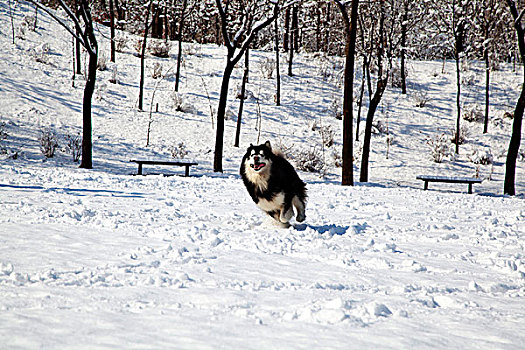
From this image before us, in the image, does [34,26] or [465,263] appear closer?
[465,263]

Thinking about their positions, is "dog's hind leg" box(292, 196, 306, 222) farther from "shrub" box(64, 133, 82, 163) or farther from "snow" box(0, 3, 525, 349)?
"shrub" box(64, 133, 82, 163)

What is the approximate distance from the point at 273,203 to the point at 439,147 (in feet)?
65.6

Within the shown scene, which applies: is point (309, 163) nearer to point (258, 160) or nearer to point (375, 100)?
point (375, 100)

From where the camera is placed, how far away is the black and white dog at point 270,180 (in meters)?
5.66

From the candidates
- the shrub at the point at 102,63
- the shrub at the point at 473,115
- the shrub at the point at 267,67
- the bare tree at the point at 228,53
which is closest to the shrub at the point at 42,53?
the shrub at the point at 102,63

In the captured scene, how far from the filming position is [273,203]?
226 inches

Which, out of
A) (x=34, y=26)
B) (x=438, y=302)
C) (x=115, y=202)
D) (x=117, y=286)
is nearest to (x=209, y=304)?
(x=117, y=286)

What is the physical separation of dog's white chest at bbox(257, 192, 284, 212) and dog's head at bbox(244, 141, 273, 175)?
40 centimetres

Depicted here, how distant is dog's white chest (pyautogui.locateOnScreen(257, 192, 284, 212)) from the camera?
5.72 metres

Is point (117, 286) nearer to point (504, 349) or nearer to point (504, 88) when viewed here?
point (504, 349)

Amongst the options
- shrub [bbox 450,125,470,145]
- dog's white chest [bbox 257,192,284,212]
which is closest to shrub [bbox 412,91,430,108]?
shrub [bbox 450,125,470,145]

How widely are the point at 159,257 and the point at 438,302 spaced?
253cm

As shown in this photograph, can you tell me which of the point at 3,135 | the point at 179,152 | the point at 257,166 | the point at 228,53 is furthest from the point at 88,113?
the point at 257,166

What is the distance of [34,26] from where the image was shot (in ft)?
96.0
